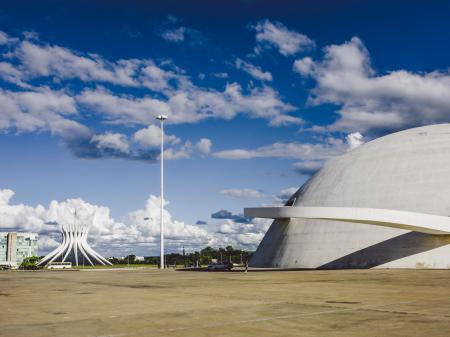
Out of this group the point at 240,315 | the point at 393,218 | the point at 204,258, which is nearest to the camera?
the point at 240,315

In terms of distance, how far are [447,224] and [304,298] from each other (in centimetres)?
2649

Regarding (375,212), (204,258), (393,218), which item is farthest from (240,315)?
(204,258)

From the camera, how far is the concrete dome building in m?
39.1

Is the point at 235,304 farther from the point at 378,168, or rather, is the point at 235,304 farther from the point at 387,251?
the point at 378,168

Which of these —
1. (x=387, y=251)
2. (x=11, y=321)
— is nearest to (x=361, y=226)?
(x=387, y=251)

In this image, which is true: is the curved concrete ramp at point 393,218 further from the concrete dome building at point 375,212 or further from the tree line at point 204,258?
the tree line at point 204,258

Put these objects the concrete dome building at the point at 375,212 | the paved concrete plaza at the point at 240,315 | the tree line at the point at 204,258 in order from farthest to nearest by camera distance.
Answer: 1. the tree line at the point at 204,258
2. the concrete dome building at the point at 375,212
3. the paved concrete plaza at the point at 240,315

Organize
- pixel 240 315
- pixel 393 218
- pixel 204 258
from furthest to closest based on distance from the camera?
pixel 204 258 → pixel 393 218 → pixel 240 315

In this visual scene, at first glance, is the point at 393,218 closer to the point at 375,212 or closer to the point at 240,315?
the point at 375,212

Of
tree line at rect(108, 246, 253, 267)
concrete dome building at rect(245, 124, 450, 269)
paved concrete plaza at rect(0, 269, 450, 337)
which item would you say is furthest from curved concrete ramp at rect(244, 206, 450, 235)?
tree line at rect(108, 246, 253, 267)

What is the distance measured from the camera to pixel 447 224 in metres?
38.3

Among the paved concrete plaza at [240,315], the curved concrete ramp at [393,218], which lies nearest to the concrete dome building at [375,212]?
the curved concrete ramp at [393,218]

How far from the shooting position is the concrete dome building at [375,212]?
39.1m

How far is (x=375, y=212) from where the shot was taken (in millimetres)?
38125
